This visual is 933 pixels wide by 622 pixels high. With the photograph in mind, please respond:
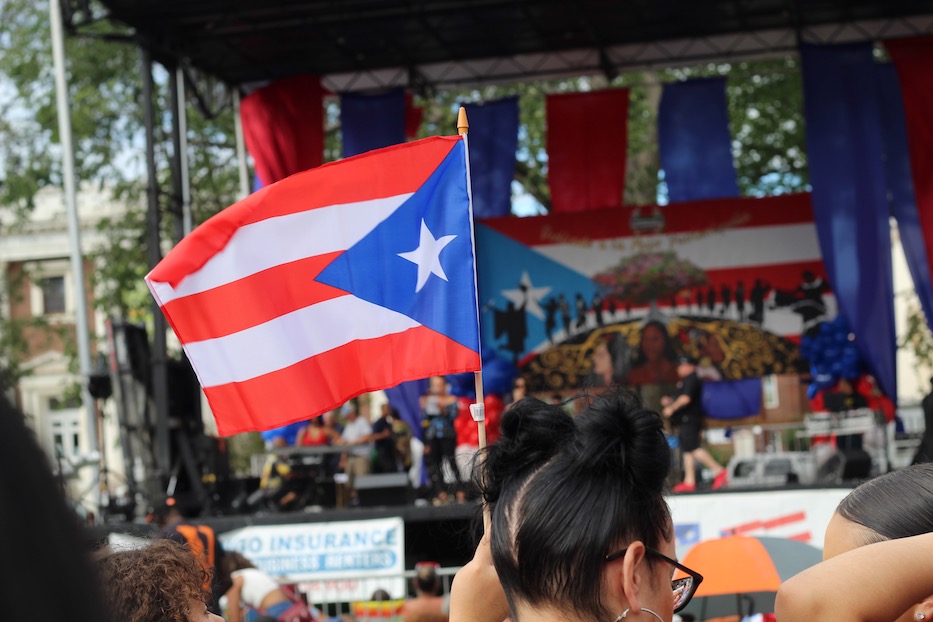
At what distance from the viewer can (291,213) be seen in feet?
11.1

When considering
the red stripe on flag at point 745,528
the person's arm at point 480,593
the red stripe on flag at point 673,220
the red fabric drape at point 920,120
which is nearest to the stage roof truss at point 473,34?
the red fabric drape at point 920,120

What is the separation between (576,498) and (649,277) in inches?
484

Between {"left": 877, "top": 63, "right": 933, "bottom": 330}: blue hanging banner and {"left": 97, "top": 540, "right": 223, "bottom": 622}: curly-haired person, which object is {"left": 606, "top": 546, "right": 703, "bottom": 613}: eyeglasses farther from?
{"left": 877, "top": 63, "right": 933, "bottom": 330}: blue hanging banner

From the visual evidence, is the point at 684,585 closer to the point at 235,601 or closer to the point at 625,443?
the point at 625,443

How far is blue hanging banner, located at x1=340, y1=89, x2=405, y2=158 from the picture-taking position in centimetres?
1334

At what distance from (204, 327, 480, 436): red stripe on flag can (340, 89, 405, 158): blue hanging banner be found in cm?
1015

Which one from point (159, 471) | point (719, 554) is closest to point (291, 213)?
point (719, 554)

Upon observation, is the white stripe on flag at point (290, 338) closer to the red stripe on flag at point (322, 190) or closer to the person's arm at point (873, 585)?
the red stripe on flag at point (322, 190)

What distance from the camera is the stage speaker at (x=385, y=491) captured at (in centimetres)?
1016

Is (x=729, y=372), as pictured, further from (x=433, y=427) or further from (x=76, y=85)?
(x=76, y=85)

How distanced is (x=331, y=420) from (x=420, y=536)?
3.86m

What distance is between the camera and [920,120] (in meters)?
11.8

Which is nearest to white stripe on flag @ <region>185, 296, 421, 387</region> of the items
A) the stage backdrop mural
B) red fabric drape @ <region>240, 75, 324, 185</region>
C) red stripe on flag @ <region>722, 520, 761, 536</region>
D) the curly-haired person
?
the curly-haired person

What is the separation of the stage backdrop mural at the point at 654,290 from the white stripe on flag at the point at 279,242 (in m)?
9.71
